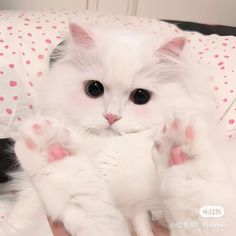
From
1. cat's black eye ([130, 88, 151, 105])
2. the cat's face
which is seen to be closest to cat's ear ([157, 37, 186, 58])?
the cat's face

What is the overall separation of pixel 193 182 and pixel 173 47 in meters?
0.43

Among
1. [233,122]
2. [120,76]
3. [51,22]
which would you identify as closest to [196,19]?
[51,22]

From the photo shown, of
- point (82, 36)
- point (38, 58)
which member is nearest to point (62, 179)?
point (82, 36)

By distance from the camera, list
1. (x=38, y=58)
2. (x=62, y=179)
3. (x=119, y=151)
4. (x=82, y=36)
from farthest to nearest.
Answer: (x=38, y=58), (x=82, y=36), (x=119, y=151), (x=62, y=179)

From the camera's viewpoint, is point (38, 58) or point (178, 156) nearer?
point (178, 156)

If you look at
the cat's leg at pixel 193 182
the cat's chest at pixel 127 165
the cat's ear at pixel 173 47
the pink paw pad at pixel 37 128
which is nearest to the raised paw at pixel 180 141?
the cat's leg at pixel 193 182

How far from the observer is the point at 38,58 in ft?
4.34

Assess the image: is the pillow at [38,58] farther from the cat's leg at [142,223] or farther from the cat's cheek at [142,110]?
the cat's leg at [142,223]

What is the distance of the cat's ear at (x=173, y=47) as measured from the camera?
994mm

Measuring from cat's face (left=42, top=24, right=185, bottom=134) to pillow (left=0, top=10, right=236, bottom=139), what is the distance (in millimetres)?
173

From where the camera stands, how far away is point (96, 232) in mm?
729

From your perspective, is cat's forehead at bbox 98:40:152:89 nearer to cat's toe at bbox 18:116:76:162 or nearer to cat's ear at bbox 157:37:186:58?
cat's ear at bbox 157:37:186:58

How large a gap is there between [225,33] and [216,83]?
572 mm

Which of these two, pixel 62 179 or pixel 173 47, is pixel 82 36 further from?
pixel 62 179
